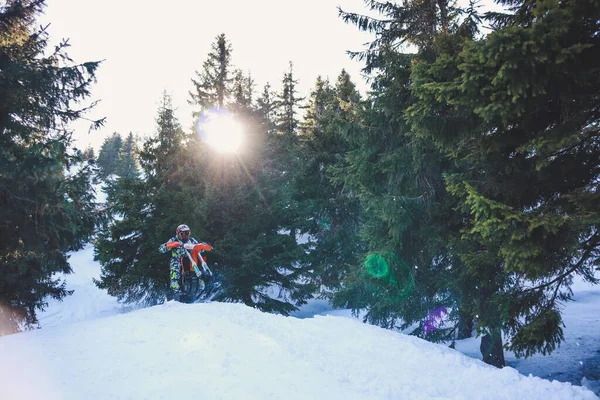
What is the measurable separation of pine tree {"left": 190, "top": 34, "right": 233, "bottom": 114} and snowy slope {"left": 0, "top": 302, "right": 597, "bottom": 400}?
657 inches

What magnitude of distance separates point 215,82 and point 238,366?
1952 centimetres

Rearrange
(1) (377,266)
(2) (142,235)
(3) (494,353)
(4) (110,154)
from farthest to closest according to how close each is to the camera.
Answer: (4) (110,154) → (2) (142,235) → (1) (377,266) → (3) (494,353)

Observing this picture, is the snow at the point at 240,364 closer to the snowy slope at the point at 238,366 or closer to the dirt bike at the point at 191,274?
the snowy slope at the point at 238,366

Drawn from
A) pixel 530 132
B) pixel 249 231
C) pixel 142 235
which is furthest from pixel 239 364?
pixel 142 235

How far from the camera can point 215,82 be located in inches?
811

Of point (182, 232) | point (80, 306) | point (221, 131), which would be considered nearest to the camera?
point (182, 232)

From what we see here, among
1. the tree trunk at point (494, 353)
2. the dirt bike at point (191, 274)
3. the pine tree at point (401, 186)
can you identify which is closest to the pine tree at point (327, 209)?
the pine tree at point (401, 186)

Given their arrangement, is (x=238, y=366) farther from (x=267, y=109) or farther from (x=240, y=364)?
(x=267, y=109)

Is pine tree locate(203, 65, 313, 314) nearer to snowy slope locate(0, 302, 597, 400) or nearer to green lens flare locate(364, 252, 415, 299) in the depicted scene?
green lens flare locate(364, 252, 415, 299)

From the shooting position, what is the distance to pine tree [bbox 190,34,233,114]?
2062cm

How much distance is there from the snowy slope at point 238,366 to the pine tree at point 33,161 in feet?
15.2

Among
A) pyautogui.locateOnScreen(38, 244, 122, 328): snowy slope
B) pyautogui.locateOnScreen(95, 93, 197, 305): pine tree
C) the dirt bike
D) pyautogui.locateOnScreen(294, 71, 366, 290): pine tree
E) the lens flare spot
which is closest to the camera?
the dirt bike

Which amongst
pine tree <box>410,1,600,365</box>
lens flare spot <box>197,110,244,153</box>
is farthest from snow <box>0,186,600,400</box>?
lens flare spot <box>197,110,244,153</box>

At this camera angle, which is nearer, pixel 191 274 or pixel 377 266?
pixel 377 266
